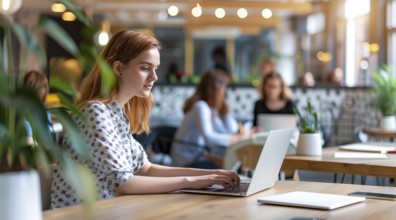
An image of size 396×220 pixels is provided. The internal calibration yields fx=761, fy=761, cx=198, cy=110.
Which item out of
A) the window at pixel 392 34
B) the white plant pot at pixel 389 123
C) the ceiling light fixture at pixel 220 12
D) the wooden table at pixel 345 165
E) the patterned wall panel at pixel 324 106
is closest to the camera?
the wooden table at pixel 345 165

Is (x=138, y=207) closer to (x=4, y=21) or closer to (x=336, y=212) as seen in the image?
(x=336, y=212)

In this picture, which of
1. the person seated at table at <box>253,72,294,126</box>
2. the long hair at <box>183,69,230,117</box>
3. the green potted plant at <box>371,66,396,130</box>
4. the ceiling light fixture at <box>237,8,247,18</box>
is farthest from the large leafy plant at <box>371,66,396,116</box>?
the ceiling light fixture at <box>237,8,247,18</box>

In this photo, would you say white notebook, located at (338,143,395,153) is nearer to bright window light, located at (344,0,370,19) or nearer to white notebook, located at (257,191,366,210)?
white notebook, located at (257,191,366,210)

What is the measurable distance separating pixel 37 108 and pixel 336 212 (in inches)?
42.6

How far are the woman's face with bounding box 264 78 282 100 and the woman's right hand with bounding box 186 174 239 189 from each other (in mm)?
4752

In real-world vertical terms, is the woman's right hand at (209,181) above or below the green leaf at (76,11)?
below

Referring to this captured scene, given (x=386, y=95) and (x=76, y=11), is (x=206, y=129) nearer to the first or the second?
(x=386, y=95)

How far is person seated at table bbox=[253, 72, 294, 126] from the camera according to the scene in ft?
24.3

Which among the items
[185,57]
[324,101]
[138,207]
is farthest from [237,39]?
[138,207]

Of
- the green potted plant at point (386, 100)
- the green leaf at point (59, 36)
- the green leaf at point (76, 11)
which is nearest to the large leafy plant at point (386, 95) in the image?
the green potted plant at point (386, 100)

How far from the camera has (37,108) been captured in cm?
142

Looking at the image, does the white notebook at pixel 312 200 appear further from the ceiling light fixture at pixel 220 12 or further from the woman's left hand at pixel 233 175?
the ceiling light fixture at pixel 220 12

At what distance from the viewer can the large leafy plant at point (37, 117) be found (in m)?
1.42

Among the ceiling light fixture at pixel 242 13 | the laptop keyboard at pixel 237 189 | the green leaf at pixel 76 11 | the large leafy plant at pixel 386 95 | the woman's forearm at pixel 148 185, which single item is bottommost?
the laptop keyboard at pixel 237 189
